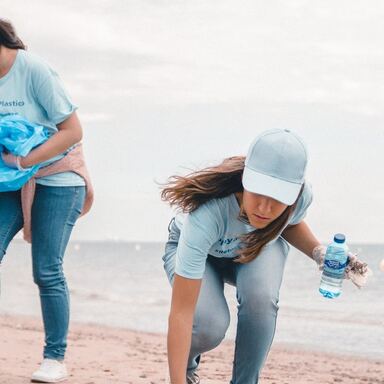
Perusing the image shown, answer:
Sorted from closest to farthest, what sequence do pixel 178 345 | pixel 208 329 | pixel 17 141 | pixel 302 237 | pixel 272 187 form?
pixel 272 187, pixel 178 345, pixel 208 329, pixel 302 237, pixel 17 141

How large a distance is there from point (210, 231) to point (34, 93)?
1387mm

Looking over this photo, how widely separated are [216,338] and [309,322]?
10689mm

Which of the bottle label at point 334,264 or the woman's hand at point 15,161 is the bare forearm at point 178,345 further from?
the woman's hand at point 15,161

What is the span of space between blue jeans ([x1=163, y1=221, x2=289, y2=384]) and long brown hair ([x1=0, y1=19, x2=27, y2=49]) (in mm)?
1526

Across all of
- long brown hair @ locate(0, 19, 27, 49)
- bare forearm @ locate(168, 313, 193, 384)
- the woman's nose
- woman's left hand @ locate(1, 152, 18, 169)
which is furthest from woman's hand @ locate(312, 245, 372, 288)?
long brown hair @ locate(0, 19, 27, 49)

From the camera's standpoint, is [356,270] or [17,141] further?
[17,141]

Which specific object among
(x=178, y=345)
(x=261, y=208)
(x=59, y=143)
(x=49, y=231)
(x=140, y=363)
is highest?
(x=261, y=208)

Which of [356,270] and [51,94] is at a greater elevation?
[51,94]

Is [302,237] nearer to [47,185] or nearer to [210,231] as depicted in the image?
[210,231]

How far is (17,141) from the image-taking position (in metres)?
4.25

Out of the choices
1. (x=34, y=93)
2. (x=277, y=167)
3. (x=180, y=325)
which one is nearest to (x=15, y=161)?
(x=34, y=93)

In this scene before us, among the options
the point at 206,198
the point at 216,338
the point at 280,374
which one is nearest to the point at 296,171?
the point at 206,198

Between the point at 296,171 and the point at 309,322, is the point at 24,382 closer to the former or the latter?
the point at 296,171

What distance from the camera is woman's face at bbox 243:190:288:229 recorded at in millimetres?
3238
